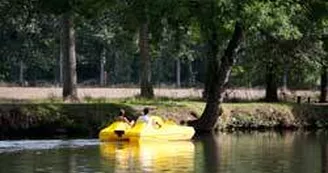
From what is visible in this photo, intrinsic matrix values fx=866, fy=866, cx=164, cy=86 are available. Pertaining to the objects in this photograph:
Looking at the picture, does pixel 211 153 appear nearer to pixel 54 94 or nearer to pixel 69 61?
pixel 69 61

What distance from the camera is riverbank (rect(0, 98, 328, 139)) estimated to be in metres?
39.7

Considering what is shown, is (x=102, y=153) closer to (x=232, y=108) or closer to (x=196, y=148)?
(x=196, y=148)

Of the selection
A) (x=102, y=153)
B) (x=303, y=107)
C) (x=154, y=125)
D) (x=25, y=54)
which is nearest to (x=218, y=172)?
(x=102, y=153)

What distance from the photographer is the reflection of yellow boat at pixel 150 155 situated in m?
26.2

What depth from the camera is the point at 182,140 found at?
125 ft

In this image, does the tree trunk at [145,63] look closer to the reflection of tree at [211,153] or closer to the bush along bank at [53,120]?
the bush along bank at [53,120]

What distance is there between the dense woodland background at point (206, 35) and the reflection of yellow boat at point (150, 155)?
6.04 metres

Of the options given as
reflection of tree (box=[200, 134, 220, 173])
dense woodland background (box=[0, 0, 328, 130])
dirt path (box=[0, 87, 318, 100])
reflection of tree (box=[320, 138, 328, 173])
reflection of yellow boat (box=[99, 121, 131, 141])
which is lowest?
reflection of tree (box=[320, 138, 328, 173])

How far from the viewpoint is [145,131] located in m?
36.0

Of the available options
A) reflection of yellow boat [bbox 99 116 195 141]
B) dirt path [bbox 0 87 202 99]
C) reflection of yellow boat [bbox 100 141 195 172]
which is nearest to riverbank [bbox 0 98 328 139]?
reflection of yellow boat [bbox 99 116 195 141]

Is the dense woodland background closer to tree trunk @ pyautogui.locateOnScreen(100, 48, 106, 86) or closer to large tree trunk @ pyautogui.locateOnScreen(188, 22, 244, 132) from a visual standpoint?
large tree trunk @ pyautogui.locateOnScreen(188, 22, 244, 132)

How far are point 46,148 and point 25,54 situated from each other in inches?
2184

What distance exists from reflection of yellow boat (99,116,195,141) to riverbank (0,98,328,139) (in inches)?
160

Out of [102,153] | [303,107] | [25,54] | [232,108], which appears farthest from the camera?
[25,54]
